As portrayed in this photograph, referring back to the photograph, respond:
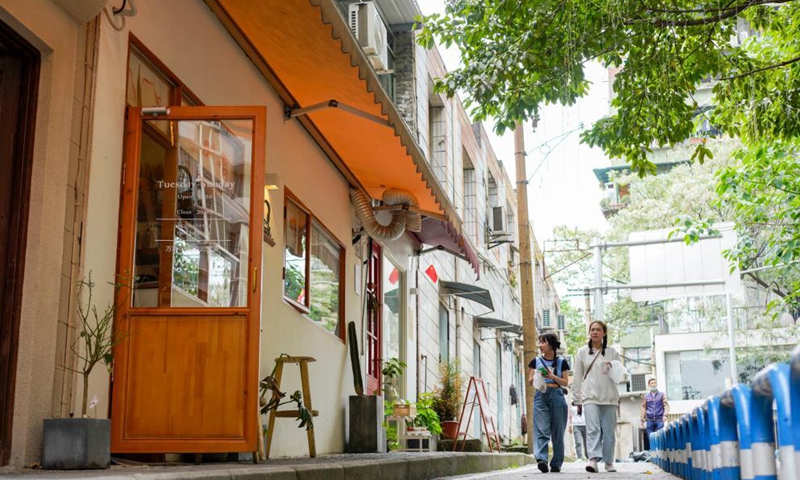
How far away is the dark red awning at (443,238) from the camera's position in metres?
14.5

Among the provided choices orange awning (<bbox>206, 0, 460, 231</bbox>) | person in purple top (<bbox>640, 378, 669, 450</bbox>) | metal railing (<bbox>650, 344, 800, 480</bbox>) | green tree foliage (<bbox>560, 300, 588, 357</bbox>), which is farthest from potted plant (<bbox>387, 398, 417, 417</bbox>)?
green tree foliage (<bbox>560, 300, 588, 357</bbox>)

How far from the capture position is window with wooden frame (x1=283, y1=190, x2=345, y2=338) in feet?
35.3

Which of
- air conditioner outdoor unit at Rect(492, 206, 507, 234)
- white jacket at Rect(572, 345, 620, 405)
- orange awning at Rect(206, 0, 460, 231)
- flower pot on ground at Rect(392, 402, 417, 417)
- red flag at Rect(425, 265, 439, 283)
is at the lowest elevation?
flower pot on ground at Rect(392, 402, 417, 417)

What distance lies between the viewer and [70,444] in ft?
17.8

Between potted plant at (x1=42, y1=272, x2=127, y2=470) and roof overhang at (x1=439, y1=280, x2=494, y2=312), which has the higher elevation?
roof overhang at (x1=439, y1=280, x2=494, y2=312)

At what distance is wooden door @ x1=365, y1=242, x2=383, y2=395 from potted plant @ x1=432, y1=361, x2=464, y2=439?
262cm

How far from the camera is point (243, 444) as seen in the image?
671cm

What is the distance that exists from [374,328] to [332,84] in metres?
6.17

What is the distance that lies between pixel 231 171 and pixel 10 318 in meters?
2.16

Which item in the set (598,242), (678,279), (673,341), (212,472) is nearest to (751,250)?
(678,279)

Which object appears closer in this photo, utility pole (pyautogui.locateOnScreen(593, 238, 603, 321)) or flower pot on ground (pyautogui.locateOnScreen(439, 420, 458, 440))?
flower pot on ground (pyautogui.locateOnScreen(439, 420, 458, 440))

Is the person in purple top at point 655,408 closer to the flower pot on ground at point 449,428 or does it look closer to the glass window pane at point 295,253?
the flower pot on ground at point 449,428

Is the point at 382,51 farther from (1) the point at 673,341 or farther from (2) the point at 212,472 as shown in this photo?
(1) the point at 673,341

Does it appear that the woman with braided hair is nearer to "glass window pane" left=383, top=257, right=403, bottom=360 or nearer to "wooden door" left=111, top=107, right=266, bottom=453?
"glass window pane" left=383, top=257, right=403, bottom=360
